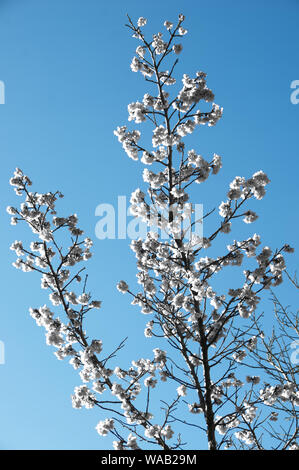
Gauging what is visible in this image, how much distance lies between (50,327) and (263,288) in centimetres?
338

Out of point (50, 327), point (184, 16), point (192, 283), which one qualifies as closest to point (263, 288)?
point (192, 283)

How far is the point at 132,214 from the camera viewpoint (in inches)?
243

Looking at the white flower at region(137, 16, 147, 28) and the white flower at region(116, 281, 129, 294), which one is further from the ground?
the white flower at region(137, 16, 147, 28)

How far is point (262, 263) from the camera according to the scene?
5.60 metres

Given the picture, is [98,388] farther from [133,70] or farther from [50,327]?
[133,70]

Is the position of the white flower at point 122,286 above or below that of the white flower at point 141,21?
below

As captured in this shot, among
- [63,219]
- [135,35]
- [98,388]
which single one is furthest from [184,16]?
[98,388]

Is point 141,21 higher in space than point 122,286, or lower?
higher

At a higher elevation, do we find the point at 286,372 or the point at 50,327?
the point at 50,327
